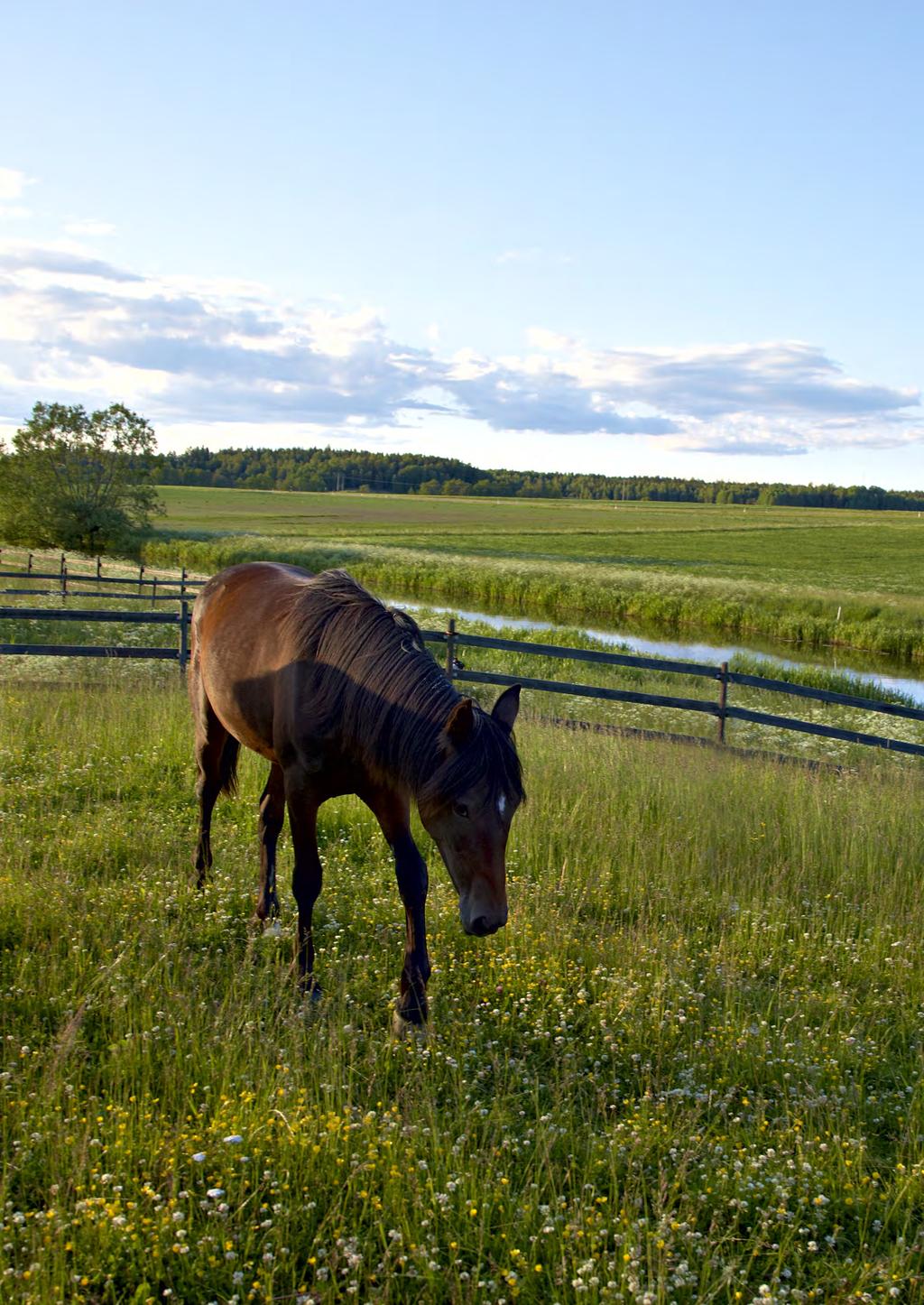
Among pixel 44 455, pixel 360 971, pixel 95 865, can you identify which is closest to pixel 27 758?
pixel 95 865

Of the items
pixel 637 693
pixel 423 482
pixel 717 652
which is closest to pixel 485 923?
pixel 637 693

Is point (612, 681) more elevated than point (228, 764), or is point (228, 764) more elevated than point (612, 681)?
point (228, 764)

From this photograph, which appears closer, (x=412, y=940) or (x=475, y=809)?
(x=475, y=809)

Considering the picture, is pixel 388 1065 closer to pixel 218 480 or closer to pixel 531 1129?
pixel 531 1129

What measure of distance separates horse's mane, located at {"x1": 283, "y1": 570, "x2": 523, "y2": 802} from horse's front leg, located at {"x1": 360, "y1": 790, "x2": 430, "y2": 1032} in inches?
9.6

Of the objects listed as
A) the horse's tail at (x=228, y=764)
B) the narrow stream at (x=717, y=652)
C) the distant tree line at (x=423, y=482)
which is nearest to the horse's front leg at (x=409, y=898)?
the horse's tail at (x=228, y=764)

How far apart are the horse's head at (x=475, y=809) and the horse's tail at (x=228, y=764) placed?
2641mm

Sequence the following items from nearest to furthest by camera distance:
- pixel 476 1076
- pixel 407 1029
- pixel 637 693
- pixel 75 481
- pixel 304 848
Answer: pixel 476 1076 → pixel 407 1029 → pixel 304 848 → pixel 637 693 → pixel 75 481

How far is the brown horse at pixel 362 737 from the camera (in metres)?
3.59

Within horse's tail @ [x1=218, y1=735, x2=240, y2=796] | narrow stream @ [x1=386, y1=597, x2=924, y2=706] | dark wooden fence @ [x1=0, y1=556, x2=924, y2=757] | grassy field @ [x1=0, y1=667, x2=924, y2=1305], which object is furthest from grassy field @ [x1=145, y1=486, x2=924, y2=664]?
horse's tail @ [x1=218, y1=735, x2=240, y2=796]

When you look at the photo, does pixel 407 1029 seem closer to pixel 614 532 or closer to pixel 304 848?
pixel 304 848

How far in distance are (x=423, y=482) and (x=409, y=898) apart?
15383 cm

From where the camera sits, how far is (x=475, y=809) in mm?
3586

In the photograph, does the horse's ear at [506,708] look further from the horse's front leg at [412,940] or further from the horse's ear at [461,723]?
the horse's front leg at [412,940]
